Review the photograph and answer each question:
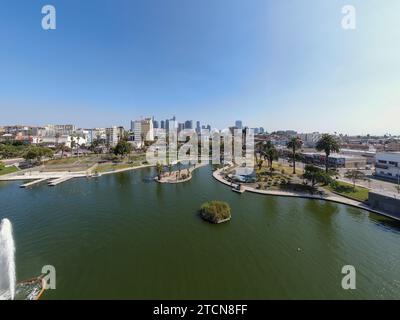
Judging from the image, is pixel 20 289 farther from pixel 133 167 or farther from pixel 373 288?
pixel 133 167

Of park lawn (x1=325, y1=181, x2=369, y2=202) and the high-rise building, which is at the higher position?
the high-rise building

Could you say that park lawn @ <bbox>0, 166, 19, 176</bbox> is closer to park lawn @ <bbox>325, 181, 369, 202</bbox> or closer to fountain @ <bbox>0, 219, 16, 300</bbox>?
fountain @ <bbox>0, 219, 16, 300</bbox>

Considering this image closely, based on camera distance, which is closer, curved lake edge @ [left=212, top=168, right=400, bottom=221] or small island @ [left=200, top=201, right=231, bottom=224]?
small island @ [left=200, top=201, right=231, bottom=224]

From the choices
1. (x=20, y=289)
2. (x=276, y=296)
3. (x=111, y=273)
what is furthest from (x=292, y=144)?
(x=20, y=289)

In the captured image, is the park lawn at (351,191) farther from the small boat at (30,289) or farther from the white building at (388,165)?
the small boat at (30,289)

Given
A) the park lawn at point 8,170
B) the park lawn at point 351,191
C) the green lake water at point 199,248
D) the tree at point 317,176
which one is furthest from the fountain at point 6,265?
the park lawn at point 8,170

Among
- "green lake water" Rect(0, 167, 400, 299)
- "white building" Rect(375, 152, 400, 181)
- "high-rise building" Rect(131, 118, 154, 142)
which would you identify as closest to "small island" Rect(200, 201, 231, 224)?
"green lake water" Rect(0, 167, 400, 299)
